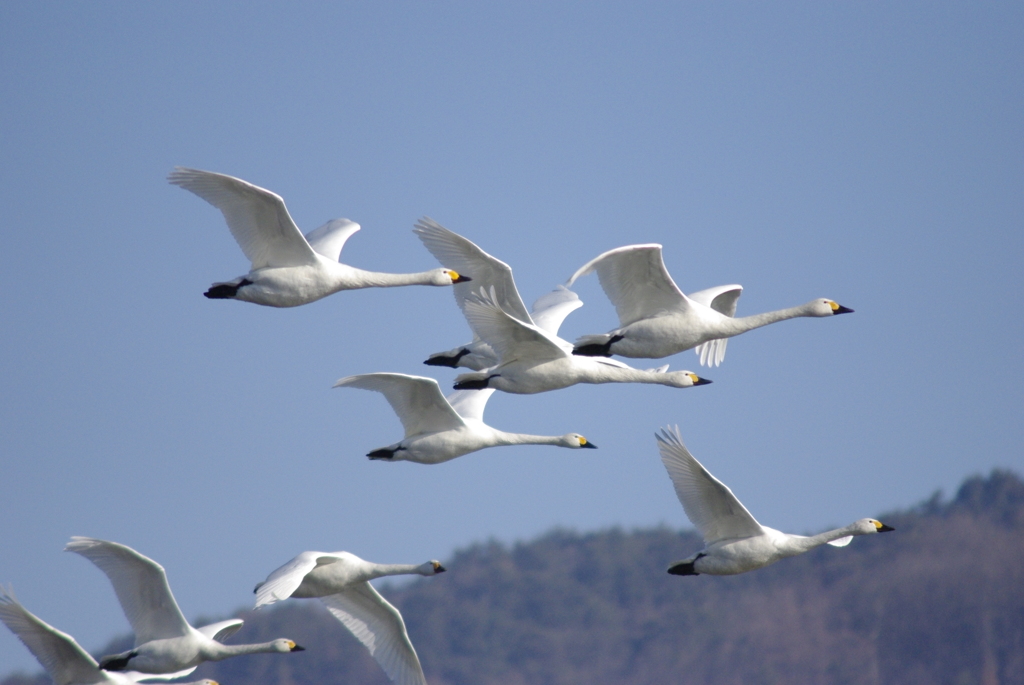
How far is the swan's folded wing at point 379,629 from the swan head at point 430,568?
716 mm

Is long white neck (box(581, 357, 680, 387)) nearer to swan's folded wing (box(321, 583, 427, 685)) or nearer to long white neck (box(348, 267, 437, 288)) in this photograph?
long white neck (box(348, 267, 437, 288))

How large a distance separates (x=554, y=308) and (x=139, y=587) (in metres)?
8.49

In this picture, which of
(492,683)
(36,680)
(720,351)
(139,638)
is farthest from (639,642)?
(139,638)

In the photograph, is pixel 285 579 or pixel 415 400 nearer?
pixel 285 579

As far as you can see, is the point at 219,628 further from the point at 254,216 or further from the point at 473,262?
the point at 473,262

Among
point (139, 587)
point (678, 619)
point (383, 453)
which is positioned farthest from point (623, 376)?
point (678, 619)

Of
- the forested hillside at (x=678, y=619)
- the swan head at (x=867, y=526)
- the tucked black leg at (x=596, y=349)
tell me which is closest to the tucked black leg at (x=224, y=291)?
the tucked black leg at (x=596, y=349)

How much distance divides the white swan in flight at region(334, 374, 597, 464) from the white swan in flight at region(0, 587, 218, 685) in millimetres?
4172

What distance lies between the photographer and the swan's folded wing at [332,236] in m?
22.5

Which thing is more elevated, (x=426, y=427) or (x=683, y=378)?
(x=683, y=378)

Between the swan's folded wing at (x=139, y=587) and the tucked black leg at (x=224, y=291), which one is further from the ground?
the tucked black leg at (x=224, y=291)

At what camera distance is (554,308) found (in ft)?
79.0

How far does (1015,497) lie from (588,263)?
62014 mm

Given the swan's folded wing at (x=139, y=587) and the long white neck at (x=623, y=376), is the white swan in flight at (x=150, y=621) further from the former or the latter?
the long white neck at (x=623, y=376)
